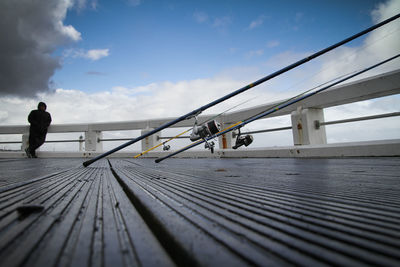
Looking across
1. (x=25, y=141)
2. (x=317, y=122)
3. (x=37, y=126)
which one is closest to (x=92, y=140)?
(x=37, y=126)

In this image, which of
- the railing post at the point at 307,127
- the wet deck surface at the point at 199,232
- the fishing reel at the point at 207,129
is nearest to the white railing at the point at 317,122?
the railing post at the point at 307,127

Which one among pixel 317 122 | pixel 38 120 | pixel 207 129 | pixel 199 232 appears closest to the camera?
pixel 199 232

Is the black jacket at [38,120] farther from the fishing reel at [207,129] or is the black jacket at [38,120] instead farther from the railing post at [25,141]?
the fishing reel at [207,129]

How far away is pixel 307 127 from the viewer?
539cm

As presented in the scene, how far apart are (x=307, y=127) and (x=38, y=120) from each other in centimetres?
911

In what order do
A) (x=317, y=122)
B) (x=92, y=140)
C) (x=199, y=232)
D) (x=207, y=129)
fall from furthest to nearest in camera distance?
(x=92, y=140), (x=317, y=122), (x=207, y=129), (x=199, y=232)

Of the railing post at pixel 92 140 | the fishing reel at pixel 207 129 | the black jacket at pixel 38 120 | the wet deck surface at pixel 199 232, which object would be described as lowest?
the wet deck surface at pixel 199 232

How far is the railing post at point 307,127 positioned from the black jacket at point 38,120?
8654 millimetres

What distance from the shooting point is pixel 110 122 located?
916 cm

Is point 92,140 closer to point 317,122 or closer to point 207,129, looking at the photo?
point 207,129

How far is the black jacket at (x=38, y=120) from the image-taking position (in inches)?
318

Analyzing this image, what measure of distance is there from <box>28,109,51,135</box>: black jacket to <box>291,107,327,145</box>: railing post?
8.65 metres

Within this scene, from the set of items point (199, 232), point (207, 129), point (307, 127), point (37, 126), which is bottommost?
point (199, 232)

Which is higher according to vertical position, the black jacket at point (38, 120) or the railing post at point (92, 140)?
the black jacket at point (38, 120)
